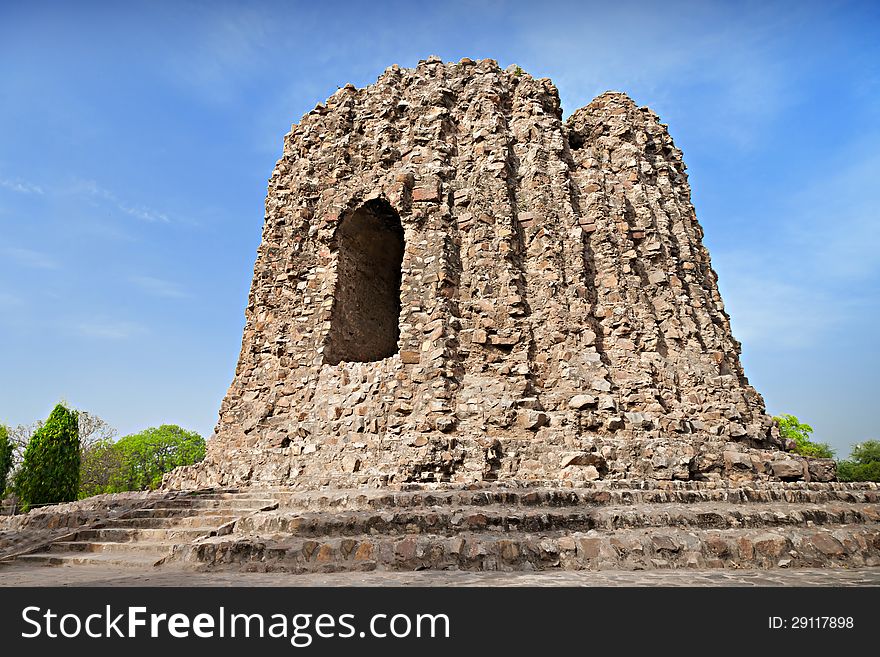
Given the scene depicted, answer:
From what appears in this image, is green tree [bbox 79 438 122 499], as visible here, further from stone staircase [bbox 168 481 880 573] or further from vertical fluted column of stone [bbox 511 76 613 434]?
stone staircase [bbox 168 481 880 573]

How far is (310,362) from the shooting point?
12727 millimetres

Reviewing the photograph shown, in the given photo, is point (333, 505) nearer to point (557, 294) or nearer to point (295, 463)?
point (295, 463)

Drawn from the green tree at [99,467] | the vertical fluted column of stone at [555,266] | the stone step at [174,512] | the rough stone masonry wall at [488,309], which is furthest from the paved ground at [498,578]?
the green tree at [99,467]

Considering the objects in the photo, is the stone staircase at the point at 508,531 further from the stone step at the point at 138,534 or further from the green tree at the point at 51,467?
the green tree at the point at 51,467

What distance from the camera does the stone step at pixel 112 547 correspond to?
24.7 feet

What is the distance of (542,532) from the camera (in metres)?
6.33

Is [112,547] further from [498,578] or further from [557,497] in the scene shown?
[557,497]

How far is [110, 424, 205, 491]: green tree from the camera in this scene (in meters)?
39.1

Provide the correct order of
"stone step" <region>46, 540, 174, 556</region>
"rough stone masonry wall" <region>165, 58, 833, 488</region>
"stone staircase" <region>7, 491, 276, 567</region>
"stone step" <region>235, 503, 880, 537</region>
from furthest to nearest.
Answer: "rough stone masonry wall" <region>165, 58, 833, 488</region> < "stone step" <region>46, 540, 174, 556</region> < "stone staircase" <region>7, 491, 276, 567</region> < "stone step" <region>235, 503, 880, 537</region>

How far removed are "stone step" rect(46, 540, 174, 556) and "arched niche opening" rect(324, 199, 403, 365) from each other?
18.8ft

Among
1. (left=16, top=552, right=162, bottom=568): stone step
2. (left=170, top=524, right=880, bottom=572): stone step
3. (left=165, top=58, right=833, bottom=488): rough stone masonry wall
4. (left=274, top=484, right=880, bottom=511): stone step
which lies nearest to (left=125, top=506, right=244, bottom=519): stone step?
(left=274, top=484, right=880, bottom=511): stone step

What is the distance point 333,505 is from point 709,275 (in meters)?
11.2
